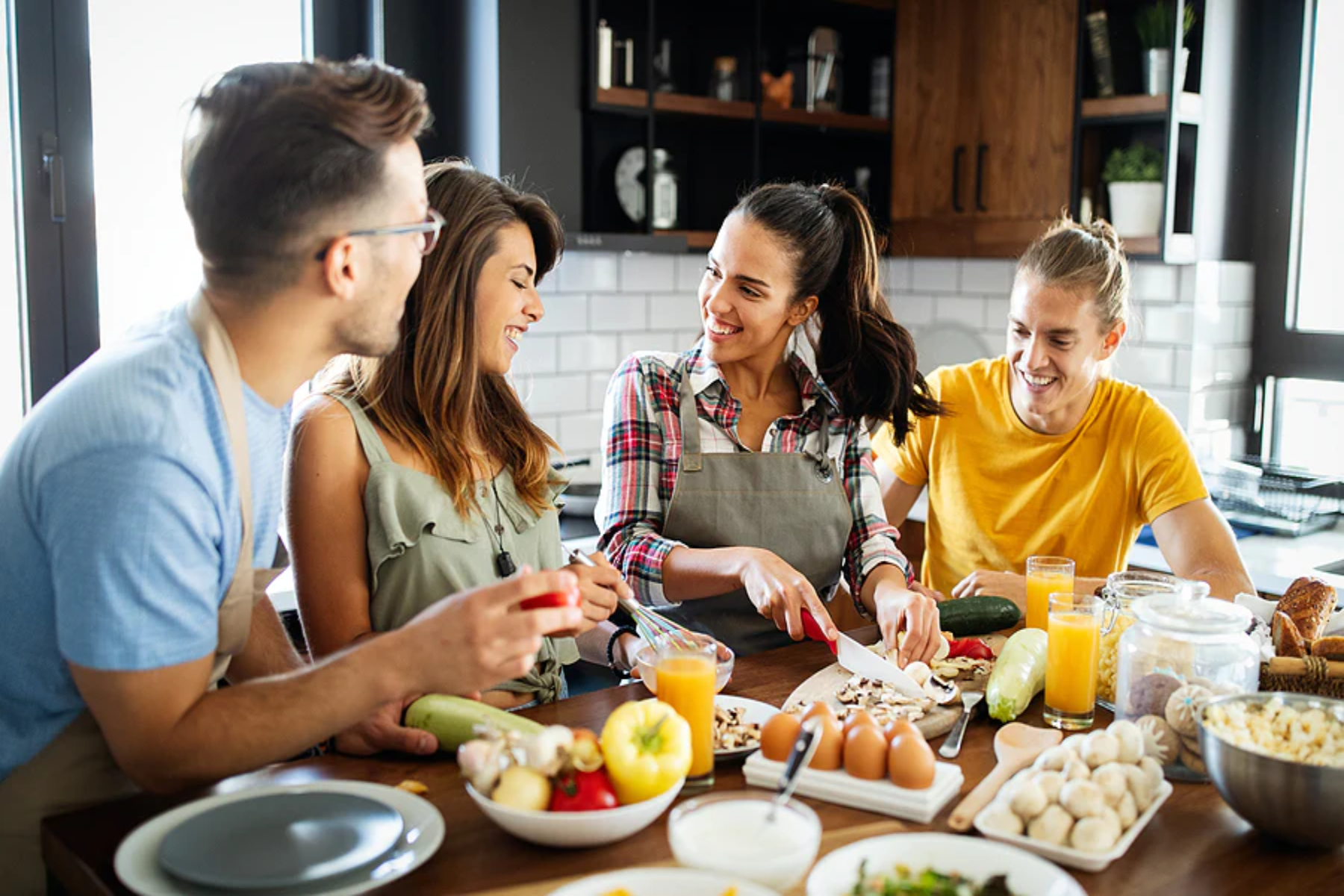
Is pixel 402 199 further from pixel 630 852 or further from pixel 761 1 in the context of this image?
pixel 761 1

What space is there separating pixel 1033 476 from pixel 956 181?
173 centimetres

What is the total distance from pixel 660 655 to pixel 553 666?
1.73 feet

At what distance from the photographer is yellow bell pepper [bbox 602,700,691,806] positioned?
4.50 feet

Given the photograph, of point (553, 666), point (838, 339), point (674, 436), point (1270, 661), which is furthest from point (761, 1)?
point (1270, 661)

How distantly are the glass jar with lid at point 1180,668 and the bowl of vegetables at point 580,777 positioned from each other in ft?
2.08

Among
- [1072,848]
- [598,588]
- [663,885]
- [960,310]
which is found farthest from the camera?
[960,310]

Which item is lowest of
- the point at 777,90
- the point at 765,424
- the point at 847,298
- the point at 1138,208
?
the point at 765,424

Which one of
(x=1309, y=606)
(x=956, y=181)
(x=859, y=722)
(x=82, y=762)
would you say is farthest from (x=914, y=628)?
(x=956, y=181)

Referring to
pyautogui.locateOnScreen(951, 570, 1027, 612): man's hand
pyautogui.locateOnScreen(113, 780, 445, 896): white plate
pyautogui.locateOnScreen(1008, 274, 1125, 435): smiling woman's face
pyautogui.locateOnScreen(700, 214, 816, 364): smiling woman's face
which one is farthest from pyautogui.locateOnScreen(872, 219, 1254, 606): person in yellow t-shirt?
pyautogui.locateOnScreen(113, 780, 445, 896): white plate

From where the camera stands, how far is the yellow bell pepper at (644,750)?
1.37 m

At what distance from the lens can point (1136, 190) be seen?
12.3 feet

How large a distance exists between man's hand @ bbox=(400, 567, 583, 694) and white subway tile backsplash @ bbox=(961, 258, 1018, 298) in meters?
3.10

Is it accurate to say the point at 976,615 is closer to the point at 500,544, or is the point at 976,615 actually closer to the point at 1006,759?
the point at 1006,759

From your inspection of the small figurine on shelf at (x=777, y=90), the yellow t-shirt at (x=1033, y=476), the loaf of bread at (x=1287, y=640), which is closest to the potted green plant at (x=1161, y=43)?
the small figurine on shelf at (x=777, y=90)
